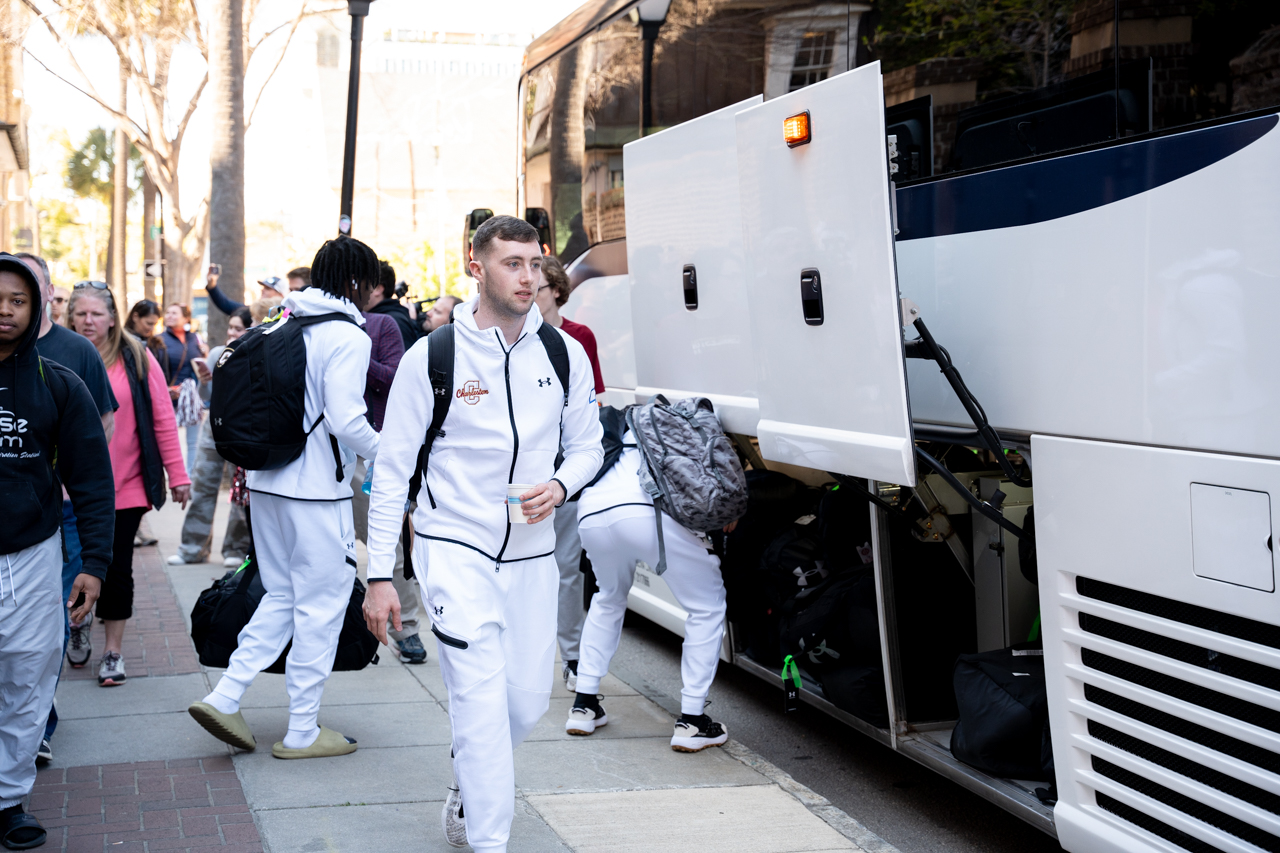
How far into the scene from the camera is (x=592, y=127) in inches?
325

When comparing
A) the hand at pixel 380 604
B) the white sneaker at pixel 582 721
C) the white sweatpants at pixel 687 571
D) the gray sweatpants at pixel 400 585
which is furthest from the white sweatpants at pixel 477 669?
the gray sweatpants at pixel 400 585

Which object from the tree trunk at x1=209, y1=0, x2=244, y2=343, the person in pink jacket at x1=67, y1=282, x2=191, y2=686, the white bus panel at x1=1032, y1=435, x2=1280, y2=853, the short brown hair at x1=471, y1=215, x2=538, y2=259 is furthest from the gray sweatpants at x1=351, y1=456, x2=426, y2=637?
the tree trunk at x1=209, y1=0, x2=244, y2=343

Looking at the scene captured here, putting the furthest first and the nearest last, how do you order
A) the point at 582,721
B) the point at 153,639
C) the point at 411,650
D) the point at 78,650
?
the point at 153,639
the point at 411,650
the point at 78,650
the point at 582,721

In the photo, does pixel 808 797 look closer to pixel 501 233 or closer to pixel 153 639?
pixel 501 233

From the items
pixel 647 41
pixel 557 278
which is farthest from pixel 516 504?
pixel 647 41

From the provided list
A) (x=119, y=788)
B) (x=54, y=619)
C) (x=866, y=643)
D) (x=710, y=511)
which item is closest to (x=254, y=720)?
(x=119, y=788)

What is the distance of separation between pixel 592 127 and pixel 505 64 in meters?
48.0

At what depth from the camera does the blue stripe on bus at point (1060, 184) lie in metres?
3.27

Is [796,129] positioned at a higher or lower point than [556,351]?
higher

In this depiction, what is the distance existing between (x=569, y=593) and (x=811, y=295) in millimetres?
2547

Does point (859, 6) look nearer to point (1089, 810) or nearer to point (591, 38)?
point (1089, 810)

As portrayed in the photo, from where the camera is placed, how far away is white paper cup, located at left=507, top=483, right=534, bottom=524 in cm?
379

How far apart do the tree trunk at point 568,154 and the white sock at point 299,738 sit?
3962mm

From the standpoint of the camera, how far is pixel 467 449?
12.6ft
